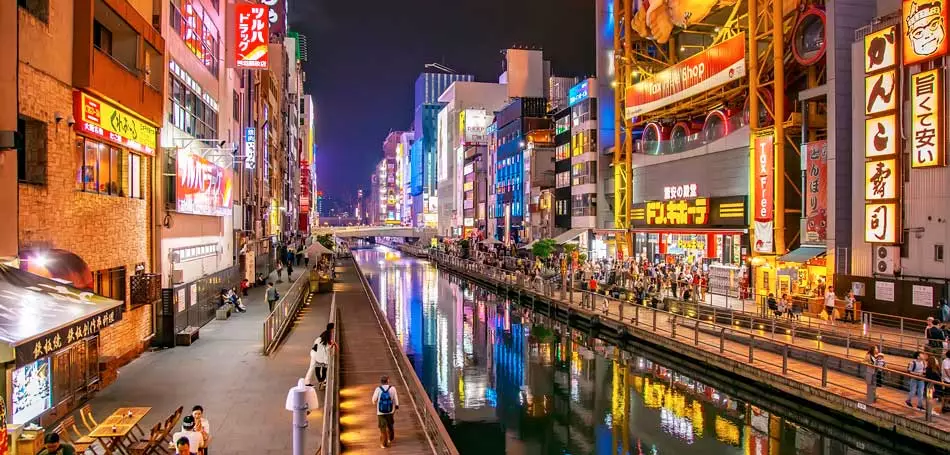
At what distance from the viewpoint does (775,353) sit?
23.6 meters

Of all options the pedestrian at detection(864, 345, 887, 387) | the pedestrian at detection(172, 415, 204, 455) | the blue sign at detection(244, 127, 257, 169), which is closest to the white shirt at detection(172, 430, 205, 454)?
the pedestrian at detection(172, 415, 204, 455)

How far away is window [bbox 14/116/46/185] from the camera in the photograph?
13.8m

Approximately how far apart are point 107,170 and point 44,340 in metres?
8.65

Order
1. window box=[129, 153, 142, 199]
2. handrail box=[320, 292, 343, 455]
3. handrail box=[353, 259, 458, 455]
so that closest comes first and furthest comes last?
handrail box=[320, 292, 343, 455], handrail box=[353, 259, 458, 455], window box=[129, 153, 142, 199]

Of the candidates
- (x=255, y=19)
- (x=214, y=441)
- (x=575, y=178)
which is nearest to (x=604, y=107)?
(x=575, y=178)

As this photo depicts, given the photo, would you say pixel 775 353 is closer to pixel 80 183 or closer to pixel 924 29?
pixel 924 29

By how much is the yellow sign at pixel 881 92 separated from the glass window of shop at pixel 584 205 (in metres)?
37.1

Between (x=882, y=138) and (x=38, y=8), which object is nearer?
(x=38, y=8)

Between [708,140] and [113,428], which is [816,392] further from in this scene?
[708,140]

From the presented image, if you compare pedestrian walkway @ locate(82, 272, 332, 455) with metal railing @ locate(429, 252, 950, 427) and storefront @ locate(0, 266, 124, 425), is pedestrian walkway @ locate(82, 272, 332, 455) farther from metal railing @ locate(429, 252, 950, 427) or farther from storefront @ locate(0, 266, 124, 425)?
metal railing @ locate(429, 252, 950, 427)

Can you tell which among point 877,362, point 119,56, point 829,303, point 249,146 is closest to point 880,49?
point 829,303

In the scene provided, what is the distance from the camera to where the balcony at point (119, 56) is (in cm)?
1560

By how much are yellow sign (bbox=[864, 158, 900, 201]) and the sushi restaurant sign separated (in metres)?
26.2

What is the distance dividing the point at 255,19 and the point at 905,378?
3188 centimetres
